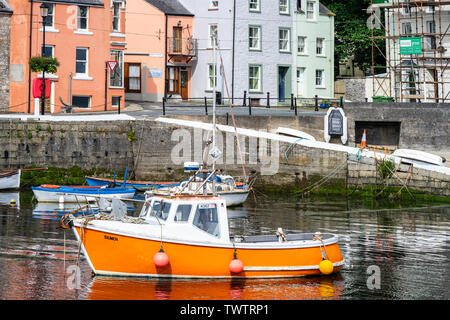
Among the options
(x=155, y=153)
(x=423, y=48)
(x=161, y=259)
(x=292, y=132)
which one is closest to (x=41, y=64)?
(x=155, y=153)

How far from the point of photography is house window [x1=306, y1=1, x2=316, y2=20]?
52.1m

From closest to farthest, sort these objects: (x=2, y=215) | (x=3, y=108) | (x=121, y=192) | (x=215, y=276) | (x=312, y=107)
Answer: (x=215, y=276) → (x=2, y=215) → (x=121, y=192) → (x=3, y=108) → (x=312, y=107)

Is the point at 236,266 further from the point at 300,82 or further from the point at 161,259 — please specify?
the point at 300,82

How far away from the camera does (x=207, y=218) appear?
663 inches

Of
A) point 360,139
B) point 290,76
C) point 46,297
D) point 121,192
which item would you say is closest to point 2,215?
point 121,192

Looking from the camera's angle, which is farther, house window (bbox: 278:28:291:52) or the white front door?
the white front door

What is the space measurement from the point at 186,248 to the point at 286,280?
2452 millimetres

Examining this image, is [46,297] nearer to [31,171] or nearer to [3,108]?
[31,171]

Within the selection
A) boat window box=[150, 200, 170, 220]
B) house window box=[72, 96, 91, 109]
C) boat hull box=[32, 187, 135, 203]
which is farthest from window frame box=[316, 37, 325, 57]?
boat window box=[150, 200, 170, 220]

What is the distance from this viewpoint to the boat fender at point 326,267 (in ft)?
55.9

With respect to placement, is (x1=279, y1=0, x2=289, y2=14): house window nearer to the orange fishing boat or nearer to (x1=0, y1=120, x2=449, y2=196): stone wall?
(x1=0, y1=120, x2=449, y2=196): stone wall

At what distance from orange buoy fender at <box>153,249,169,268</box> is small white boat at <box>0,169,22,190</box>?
1776cm
